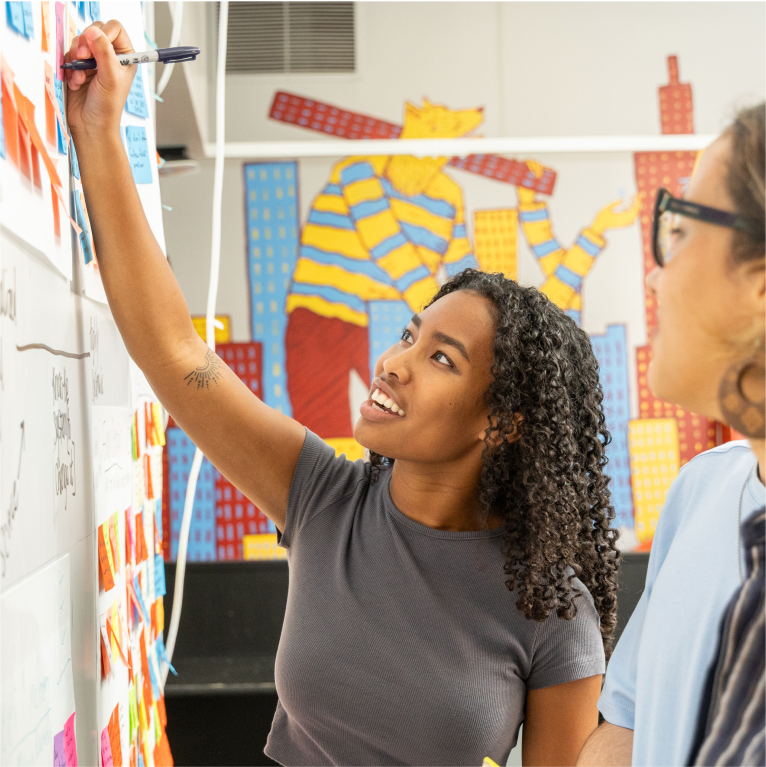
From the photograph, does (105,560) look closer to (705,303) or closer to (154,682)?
(154,682)

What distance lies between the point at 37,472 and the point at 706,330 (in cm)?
49

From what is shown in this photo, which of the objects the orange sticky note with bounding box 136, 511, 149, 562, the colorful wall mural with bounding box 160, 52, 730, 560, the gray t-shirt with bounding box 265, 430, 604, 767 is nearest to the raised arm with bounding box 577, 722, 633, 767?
the gray t-shirt with bounding box 265, 430, 604, 767

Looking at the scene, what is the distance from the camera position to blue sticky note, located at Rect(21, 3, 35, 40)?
1.71 feet

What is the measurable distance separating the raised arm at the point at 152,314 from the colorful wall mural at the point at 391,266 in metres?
1.40

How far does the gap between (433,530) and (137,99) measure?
26.3 inches

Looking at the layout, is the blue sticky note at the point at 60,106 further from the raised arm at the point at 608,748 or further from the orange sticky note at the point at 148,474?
the raised arm at the point at 608,748

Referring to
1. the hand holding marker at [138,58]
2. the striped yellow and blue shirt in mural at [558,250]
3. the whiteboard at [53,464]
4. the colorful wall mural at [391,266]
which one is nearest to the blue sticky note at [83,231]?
the whiteboard at [53,464]

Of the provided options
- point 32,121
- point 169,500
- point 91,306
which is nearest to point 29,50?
point 32,121

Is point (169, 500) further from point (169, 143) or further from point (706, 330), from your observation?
point (706, 330)

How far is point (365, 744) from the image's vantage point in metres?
0.88

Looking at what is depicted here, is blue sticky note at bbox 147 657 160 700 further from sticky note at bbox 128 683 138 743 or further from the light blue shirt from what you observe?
the light blue shirt

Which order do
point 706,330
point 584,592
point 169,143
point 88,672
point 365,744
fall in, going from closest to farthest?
1. point 706,330
2. point 88,672
3. point 365,744
4. point 584,592
5. point 169,143

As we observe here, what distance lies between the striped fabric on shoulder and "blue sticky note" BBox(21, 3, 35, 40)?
25.4 inches

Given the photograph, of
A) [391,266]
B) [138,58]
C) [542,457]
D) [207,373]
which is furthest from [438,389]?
[391,266]
